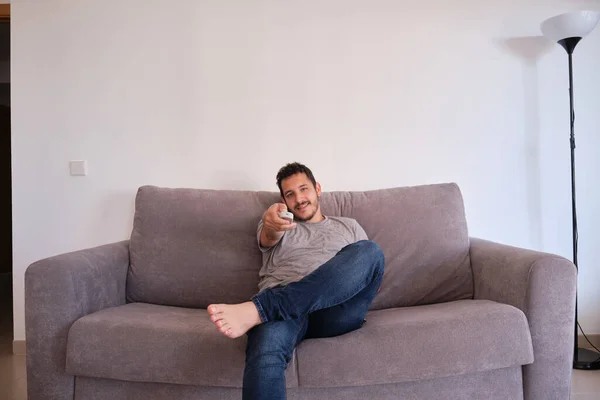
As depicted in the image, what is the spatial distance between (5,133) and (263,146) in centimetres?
475

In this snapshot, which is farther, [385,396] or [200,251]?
[200,251]

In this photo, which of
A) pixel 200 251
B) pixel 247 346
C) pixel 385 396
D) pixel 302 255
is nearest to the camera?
pixel 247 346

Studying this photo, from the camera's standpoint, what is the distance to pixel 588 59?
2.54m

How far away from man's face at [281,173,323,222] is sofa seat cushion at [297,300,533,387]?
54cm

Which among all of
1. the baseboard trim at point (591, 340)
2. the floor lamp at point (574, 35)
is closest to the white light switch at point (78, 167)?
the floor lamp at point (574, 35)

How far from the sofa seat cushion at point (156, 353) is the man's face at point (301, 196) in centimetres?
59

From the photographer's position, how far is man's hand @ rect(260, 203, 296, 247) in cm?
163

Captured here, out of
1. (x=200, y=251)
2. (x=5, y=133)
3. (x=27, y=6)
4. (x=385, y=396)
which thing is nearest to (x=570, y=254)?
(x=385, y=396)

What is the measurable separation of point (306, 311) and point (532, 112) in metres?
1.91

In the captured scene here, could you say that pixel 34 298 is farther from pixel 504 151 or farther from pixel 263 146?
pixel 504 151

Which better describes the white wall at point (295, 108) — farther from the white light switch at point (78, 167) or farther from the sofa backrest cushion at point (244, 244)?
the sofa backrest cushion at point (244, 244)

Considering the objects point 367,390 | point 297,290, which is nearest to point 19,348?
point 297,290

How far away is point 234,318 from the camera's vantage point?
134 cm

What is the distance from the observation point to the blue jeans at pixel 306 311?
126cm
